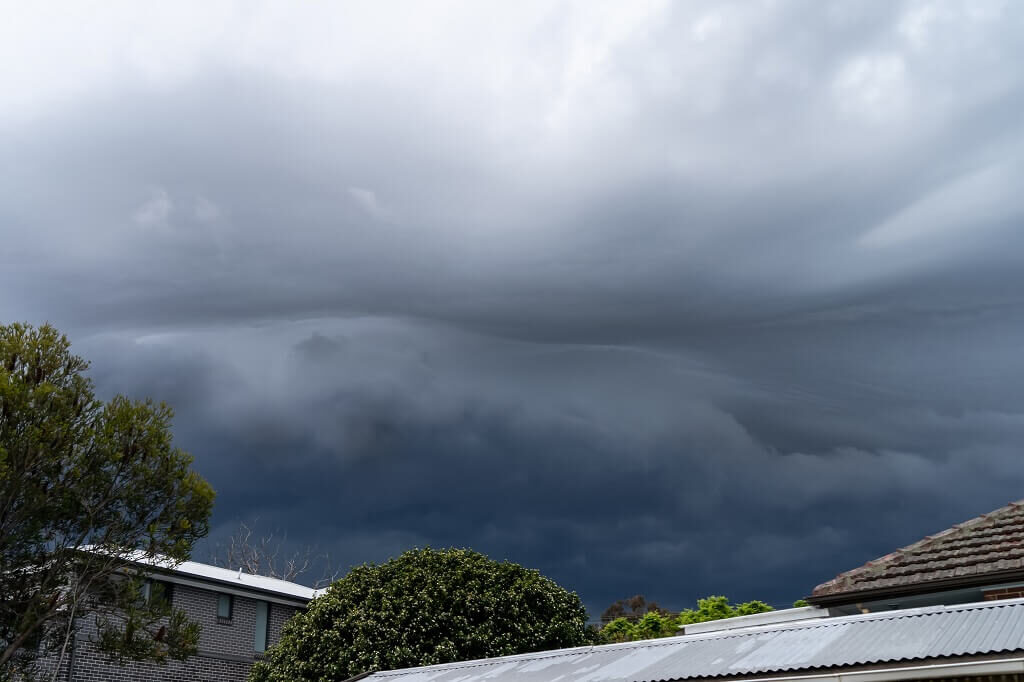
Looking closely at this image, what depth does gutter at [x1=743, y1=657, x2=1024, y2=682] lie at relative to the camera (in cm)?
877

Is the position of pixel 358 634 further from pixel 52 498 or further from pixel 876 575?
pixel 876 575

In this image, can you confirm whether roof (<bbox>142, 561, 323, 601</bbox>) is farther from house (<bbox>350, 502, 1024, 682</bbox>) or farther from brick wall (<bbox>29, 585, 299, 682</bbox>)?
house (<bbox>350, 502, 1024, 682</bbox>)

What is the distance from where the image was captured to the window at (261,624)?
118 feet

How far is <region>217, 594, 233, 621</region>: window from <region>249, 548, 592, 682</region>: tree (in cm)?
772

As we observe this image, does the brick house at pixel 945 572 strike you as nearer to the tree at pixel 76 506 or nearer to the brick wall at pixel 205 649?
the tree at pixel 76 506

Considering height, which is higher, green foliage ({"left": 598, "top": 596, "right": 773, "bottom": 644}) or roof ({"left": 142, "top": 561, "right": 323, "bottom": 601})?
roof ({"left": 142, "top": 561, "right": 323, "bottom": 601})

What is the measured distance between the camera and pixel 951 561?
13688 mm

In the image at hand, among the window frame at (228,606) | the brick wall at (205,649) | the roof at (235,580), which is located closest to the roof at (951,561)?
the roof at (235,580)

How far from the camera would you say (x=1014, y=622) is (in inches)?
387

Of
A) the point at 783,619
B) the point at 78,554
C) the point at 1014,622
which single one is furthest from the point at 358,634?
the point at 1014,622

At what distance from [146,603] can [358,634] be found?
599 centimetres

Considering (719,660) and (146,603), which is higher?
(146,603)

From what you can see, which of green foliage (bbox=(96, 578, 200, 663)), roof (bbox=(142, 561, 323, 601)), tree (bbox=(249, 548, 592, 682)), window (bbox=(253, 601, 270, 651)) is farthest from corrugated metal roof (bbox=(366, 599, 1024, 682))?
window (bbox=(253, 601, 270, 651))

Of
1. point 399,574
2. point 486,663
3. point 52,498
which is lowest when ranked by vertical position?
point 486,663
